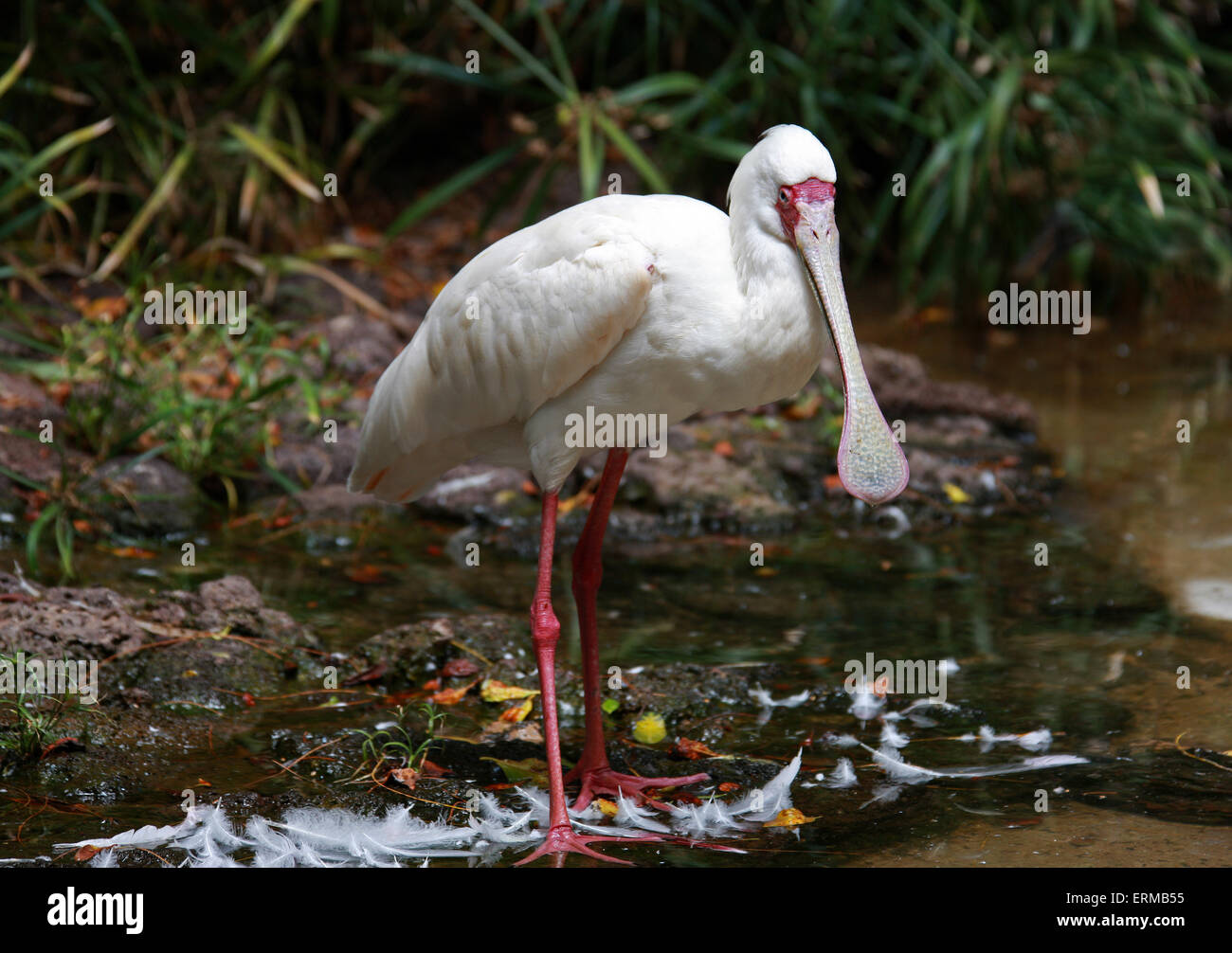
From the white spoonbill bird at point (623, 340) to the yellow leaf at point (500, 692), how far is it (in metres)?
0.40

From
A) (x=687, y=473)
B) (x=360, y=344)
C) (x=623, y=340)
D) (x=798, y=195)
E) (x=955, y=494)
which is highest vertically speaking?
(x=360, y=344)

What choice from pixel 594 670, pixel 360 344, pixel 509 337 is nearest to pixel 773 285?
pixel 509 337

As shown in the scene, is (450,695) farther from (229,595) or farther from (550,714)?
(229,595)

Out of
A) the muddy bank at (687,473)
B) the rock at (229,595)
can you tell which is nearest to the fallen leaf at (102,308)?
the muddy bank at (687,473)

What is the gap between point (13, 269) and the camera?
258 inches

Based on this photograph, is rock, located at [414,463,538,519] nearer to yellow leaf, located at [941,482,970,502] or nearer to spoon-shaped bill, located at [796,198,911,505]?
yellow leaf, located at [941,482,970,502]

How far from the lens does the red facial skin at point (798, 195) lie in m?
3.32

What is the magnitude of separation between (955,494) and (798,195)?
9.76 feet

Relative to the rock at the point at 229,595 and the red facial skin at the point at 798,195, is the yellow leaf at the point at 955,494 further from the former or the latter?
the rock at the point at 229,595

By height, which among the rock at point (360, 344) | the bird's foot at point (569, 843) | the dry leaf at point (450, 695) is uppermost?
the rock at point (360, 344)

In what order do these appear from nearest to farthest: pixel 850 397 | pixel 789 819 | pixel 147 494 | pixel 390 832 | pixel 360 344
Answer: pixel 850 397
pixel 390 832
pixel 789 819
pixel 147 494
pixel 360 344

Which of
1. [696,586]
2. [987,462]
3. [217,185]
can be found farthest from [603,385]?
[217,185]

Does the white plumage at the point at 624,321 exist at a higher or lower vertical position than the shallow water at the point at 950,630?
higher

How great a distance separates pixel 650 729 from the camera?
159 inches
